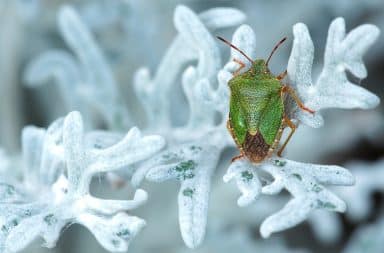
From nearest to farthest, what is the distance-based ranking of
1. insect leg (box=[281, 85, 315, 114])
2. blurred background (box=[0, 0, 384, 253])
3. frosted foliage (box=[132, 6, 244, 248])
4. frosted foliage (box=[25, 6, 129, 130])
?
1. frosted foliage (box=[132, 6, 244, 248])
2. insect leg (box=[281, 85, 315, 114])
3. frosted foliage (box=[25, 6, 129, 130])
4. blurred background (box=[0, 0, 384, 253])

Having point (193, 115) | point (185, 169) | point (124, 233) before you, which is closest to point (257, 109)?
point (185, 169)

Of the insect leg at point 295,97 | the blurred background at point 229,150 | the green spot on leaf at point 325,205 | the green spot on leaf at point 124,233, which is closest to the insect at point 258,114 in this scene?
the insect leg at point 295,97

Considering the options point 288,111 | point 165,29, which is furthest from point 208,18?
point 165,29

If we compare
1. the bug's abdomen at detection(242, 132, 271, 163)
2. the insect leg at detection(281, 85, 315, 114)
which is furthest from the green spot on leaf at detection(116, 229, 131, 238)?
the insect leg at detection(281, 85, 315, 114)

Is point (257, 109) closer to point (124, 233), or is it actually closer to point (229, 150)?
point (124, 233)

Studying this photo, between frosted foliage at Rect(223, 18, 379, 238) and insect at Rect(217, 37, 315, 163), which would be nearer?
frosted foliage at Rect(223, 18, 379, 238)

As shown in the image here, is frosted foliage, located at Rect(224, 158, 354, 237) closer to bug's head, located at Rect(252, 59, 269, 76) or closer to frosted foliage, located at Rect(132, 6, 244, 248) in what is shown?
frosted foliage, located at Rect(132, 6, 244, 248)

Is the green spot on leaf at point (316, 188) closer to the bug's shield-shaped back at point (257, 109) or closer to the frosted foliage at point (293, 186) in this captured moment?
the frosted foliage at point (293, 186)
